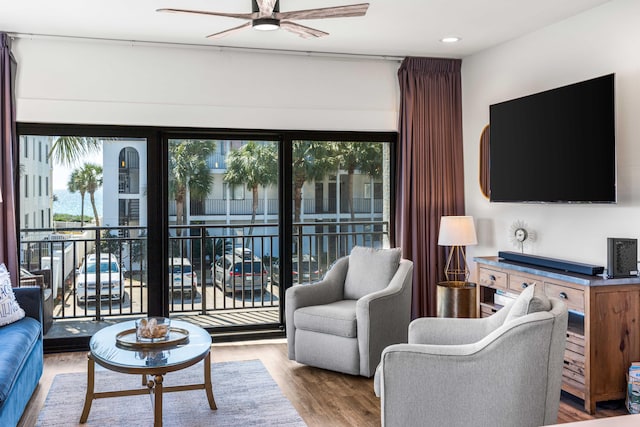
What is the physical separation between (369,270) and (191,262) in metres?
1.72

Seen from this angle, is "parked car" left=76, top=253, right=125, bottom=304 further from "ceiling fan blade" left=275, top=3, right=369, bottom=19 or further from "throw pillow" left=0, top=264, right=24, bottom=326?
"ceiling fan blade" left=275, top=3, right=369, bottom=19

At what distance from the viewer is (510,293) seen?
14.5ft

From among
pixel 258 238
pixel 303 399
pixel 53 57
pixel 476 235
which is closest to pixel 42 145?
pixel 53 57

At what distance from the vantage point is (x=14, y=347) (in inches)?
128

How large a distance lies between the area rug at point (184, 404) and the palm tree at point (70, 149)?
5.86 feet

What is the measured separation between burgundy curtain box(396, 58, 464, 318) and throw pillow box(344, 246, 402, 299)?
94 cm

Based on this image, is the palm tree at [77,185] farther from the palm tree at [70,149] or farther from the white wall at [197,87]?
the white wall at [197,87]

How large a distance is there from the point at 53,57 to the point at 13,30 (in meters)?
0.35

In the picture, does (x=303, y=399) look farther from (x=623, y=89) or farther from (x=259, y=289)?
(x=623, y=89)

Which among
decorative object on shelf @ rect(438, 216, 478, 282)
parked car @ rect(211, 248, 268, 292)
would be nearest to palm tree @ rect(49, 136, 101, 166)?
parked car @ rect(211, 248, 268, 292)

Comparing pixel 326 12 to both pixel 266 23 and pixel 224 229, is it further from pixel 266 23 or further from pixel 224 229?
pixel 224 229

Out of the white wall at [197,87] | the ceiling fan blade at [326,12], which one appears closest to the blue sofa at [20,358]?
the white wall at [197,87]

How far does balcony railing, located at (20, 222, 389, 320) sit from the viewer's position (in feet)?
16.8

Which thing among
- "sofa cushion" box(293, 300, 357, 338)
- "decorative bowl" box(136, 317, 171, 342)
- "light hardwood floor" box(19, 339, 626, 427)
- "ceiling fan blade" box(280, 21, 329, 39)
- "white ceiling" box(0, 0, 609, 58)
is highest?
"white ceiling" box(0, 0, 609, 58)
